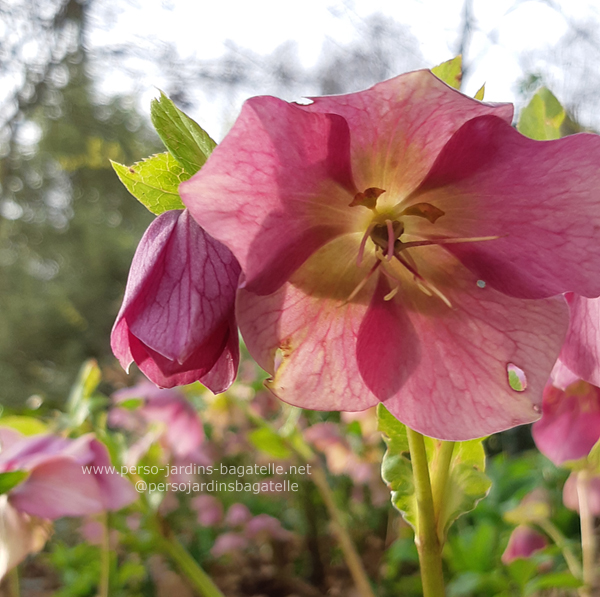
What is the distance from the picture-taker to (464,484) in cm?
33

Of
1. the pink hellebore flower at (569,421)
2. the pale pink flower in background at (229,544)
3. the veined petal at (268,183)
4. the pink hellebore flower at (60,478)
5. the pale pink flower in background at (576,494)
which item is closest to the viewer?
the veined petal at (268,183)

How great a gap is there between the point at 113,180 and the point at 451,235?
6.45 meters

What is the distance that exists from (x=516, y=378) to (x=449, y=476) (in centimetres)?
8

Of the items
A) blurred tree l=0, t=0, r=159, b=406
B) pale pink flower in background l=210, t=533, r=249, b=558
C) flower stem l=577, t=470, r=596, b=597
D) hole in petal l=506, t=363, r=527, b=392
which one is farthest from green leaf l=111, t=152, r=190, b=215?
blurred tree l=0, t=0, r=159, b=406

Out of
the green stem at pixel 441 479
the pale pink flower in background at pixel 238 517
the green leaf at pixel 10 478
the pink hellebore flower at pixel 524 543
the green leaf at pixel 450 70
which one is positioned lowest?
the pale pink flower in background at pixel 238 517

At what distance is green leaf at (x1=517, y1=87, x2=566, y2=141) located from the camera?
15.6 inches

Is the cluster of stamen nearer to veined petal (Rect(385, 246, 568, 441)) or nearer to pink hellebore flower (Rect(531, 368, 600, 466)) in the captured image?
veined petal (Rect(385, 246, 568, 441))

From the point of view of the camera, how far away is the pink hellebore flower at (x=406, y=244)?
Answer: 10.2 inches

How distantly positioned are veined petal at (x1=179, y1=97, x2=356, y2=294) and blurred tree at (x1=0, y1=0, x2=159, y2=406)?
11.1 ft

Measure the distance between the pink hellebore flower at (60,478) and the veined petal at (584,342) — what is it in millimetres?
486

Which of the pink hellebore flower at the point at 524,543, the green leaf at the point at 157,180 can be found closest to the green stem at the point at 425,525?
the green leaf at the point at 157,180

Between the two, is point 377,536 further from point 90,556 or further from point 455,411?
point 455,411

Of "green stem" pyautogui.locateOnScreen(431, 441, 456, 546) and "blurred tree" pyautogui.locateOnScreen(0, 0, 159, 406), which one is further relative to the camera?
"blurred tree" pyautogui.locateOnScreen(0, 0, 159, 406)

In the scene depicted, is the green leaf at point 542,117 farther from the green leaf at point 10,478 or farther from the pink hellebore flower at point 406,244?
the green leaf at point 10,478
